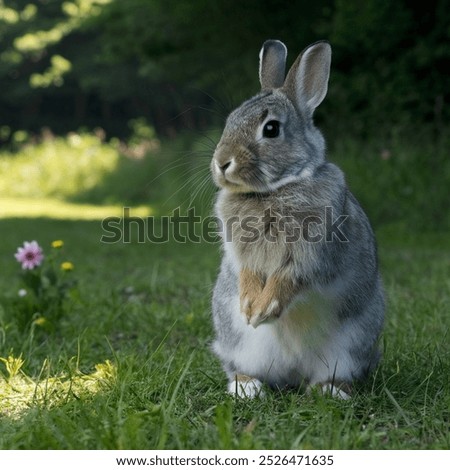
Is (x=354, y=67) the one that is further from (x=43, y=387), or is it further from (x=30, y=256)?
(x=43, y=387)

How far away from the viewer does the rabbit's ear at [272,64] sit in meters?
3.30

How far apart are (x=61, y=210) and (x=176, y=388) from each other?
12.0 m

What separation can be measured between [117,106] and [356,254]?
1156 inches

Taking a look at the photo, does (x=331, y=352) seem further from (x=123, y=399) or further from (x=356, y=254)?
(x=123, y=399)

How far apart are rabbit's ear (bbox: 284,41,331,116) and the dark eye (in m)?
0.21

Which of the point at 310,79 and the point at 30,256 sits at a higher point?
the point at 310,79

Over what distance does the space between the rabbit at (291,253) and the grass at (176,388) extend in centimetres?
16

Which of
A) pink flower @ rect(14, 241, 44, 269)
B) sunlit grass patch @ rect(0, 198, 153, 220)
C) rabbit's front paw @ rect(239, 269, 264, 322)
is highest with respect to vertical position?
rabbit's front paw @ rect(239, 269, 264, 322)

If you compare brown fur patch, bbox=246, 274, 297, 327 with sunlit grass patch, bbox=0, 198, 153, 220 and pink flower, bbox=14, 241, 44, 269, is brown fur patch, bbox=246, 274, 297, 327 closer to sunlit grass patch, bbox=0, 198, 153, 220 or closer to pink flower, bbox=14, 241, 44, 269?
pink flower, bbox=14, 241, 44, 269

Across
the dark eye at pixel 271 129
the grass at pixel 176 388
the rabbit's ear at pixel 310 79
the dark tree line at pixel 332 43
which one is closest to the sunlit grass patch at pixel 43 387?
the grass at pixel 176 388

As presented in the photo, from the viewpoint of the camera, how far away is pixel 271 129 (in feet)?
9.82

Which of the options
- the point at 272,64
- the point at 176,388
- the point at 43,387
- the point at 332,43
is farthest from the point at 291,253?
the point at 332,43

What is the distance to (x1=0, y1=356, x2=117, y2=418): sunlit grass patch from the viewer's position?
119 inches

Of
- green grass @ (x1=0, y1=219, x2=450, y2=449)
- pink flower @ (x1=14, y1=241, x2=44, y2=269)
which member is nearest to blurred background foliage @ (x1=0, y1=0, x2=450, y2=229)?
green grass @ (x1=0, y1=219, x2=450, y2=449)
